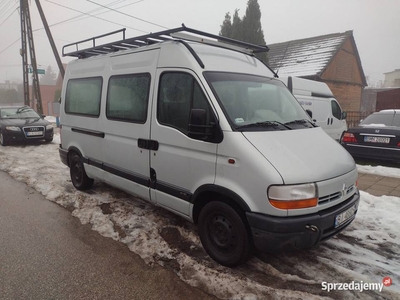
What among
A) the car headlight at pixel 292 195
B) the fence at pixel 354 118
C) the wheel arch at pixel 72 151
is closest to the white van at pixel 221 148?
the car headlight at pixel 292 195

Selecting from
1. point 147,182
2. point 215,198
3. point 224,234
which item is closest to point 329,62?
point 147,182

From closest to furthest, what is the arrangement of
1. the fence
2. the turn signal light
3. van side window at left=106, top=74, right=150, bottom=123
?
van side window at left=106, top=74, right=150, bottom=123, the turn signal light, the fence

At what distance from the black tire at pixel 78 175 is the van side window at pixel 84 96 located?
3.03 feet

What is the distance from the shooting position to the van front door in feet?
10.5

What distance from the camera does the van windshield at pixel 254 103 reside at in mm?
3135

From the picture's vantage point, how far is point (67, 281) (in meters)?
2.86

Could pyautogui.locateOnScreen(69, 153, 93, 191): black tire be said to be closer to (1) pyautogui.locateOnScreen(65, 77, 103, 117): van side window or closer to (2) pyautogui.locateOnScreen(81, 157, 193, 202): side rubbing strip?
(2) pyautogui.locateOnScreen(81, 157, 193, 202): side rubbing strip

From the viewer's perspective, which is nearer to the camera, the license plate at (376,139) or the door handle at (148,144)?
the door handle at (148,144)

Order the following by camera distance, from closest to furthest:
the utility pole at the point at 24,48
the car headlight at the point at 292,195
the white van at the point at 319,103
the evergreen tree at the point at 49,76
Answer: the car headlight at the point at 292,195 < the white van at the point at 319,103 < the utility pole at the point at 24,48 < the evergreen tree at the point at 49,76

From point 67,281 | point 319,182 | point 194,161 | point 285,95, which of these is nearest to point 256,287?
point 319,182

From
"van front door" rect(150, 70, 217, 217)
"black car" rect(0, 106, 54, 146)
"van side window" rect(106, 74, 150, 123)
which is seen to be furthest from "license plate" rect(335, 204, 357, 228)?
"black car" rect(0, 106, 54, 146)

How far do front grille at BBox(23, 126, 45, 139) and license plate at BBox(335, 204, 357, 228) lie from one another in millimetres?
11216

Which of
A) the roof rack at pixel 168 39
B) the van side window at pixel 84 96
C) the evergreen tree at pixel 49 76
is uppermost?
the evergreen tree at pixel 49 76

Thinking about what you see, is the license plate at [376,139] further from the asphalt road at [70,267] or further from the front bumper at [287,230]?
the asphalt road at [70,267]
